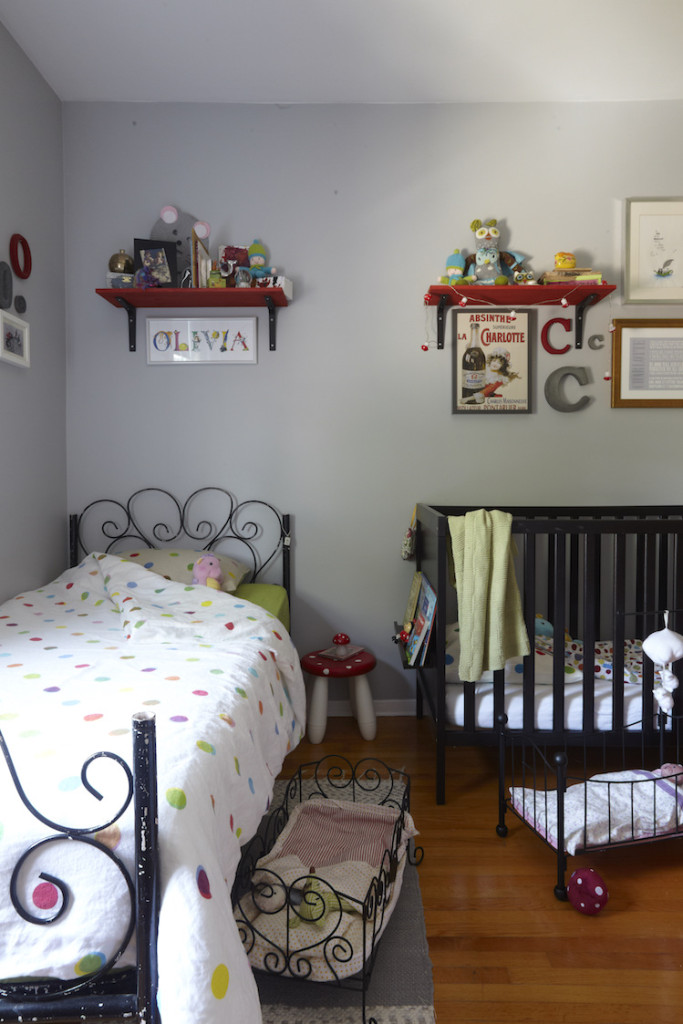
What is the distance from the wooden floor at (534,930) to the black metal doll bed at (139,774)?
0.49 metres

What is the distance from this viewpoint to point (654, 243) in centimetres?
275

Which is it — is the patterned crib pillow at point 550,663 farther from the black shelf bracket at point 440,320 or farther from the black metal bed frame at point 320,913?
the black shelf bracket at point 440,320

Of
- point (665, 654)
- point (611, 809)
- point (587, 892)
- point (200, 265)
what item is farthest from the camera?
point (200, 265)

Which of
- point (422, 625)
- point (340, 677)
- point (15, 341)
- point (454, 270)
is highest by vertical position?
point (454, 270)

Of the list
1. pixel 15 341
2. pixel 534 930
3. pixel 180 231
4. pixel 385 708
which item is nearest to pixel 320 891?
pixel 534 930

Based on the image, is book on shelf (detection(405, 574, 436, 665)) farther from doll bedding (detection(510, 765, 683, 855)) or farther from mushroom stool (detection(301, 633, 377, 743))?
doll bedding (detection(510, 765, 683, 855))

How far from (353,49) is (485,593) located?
1917 millimetres

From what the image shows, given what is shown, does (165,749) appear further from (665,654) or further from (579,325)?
(579,325)

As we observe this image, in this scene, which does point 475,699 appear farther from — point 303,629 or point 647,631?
point 303,629

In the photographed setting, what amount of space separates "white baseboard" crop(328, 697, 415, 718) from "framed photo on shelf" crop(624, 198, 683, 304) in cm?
190

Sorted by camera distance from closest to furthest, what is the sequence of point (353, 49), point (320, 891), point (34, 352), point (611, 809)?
point (320, 891) → point (611, 809) → point (353, 49) → point (34, 352)

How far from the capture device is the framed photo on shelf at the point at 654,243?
2748 mm

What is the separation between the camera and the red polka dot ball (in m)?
1.53

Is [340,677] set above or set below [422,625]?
below
